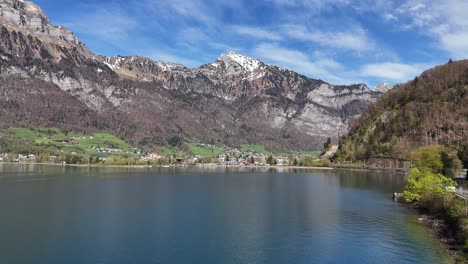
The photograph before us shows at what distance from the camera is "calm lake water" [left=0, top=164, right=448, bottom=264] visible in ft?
159

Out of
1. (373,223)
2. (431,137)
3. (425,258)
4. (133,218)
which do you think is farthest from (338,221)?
(431,137)

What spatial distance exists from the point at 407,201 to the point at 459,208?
3229 centimetres

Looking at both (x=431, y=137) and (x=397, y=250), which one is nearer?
(x=397, y=250)

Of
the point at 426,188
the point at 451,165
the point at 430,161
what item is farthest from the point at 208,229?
the point at 451,165

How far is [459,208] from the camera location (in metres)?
57.0

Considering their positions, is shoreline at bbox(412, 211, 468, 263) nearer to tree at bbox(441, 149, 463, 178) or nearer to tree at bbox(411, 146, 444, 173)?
tree at bbox(411, 146, 444, 173)

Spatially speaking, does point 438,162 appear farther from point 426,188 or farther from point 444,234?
point 444,234

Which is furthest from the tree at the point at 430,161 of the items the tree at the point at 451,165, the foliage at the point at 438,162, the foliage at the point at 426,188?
the foliage at the point at 426,188

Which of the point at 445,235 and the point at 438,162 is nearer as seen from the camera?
the point at 445,235

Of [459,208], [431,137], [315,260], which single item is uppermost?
[431,137]

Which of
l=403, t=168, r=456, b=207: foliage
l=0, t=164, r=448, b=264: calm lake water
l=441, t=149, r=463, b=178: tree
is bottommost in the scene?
l=0, t=164, r=448, b=264: calm lake water

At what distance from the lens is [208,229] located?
209ft

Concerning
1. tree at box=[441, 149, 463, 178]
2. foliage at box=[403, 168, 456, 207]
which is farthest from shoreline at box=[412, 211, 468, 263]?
tree at box=[441, 149, 463, 178]

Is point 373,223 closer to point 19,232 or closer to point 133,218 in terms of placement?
point 133,218
